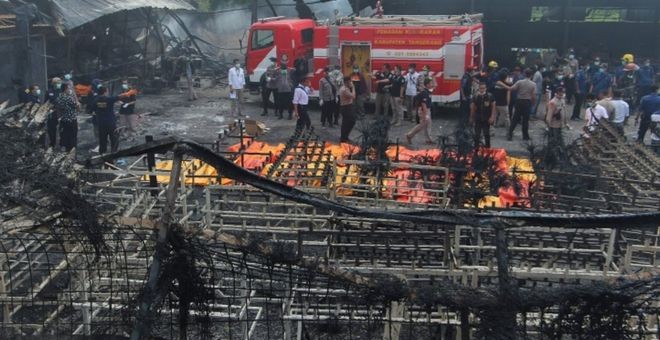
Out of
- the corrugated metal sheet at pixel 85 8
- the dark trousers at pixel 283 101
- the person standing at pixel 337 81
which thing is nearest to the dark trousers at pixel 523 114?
the person standing at pixel 337 81

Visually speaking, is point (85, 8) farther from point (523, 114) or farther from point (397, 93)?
point (523, 114)

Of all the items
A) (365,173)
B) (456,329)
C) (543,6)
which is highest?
(543,6)

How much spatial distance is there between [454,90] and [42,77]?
11.3m

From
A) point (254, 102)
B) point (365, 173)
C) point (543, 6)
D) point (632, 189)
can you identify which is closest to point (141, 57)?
point (254, 102)

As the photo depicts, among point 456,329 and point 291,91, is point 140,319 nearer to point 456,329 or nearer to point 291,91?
point 456,329

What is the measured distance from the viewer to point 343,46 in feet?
64.7

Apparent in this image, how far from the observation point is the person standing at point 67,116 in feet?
45.1

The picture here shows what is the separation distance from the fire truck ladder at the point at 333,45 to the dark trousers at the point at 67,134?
8.30m

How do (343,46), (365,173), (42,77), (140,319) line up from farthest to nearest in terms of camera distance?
(343,46) → (42,77) → (365,173) → (140,319)

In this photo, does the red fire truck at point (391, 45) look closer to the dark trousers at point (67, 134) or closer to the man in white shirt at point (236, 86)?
the man in white shirt at point (236, 86)

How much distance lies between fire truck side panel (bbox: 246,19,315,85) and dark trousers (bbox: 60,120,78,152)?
8.29m

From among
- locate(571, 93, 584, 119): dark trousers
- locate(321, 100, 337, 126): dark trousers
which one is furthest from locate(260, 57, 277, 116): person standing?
locate(571, 93, 584, 119): dark trousers

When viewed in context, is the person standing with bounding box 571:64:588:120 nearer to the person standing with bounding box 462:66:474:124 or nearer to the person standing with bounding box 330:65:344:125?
the person standing with bounding box 462:66:474:124

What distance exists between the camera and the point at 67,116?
45.2 ft
